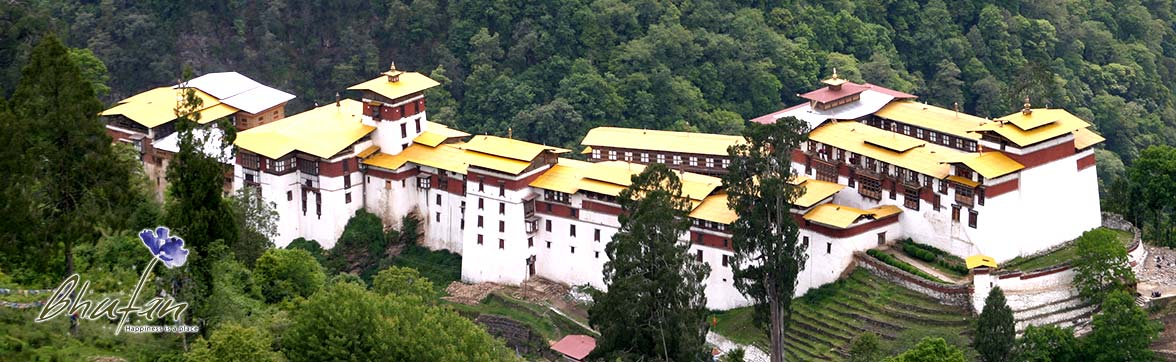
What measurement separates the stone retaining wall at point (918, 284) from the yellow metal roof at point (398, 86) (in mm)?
19455

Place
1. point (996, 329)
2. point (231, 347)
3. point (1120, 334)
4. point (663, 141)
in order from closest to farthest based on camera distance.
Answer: point (231, 347) < point (996, 329) < point (1120, 334) < point (663, 141)

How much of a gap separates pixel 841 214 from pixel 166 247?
26518 mm

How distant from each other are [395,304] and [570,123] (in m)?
39.4

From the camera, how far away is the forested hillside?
311 feet

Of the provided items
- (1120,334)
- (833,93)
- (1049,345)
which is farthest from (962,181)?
(833,93)

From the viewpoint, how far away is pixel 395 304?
52719mm

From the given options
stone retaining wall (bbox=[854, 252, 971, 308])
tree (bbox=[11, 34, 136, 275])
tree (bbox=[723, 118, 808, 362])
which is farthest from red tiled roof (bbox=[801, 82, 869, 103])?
tree (bbox=[11, 34, 136, 275])

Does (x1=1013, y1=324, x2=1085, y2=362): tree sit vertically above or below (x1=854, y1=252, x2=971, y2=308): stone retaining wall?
below

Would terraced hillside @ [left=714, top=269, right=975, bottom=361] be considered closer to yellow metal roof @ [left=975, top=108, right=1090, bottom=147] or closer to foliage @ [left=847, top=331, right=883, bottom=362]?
foliage @ [left=847, top=331, right=883, bottom=362]

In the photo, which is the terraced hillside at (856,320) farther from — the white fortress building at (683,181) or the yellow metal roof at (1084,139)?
the yellow metal roof at (1084,139)

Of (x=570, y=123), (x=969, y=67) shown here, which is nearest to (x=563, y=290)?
(x=570, y=123)

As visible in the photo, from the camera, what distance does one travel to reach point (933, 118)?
7319 centimetres

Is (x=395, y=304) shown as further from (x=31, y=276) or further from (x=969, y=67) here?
(x=969, y=67)

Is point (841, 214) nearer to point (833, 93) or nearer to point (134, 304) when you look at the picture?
point (833, 93)
